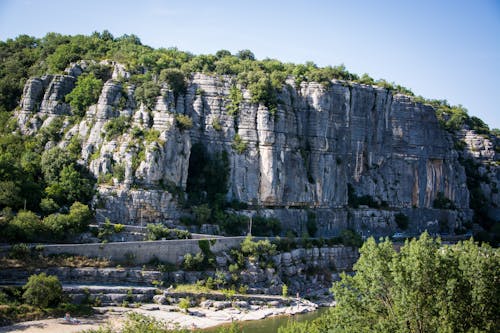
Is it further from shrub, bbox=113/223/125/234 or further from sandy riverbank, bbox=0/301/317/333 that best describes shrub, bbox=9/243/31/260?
shrub, bbox=113/223/125/234

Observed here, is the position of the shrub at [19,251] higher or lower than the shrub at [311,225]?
lower

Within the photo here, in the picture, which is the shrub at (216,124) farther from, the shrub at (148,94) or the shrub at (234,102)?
the shrub at (148,94)

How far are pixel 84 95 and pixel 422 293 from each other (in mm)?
40458

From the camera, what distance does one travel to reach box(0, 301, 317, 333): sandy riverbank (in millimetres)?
32500

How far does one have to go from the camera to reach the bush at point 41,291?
34344mm

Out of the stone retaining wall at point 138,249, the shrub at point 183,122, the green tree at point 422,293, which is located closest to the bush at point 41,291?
the stone retaining wall at point 138,249

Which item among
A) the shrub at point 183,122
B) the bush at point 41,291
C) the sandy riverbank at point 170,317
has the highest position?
the shrub at point 183,122

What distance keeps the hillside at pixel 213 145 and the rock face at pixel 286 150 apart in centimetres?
13

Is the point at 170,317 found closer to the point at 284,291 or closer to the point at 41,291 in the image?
the point at 41,291

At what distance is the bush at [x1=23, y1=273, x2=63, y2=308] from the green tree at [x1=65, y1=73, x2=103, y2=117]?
933 inches

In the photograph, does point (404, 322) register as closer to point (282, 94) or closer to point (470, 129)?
point (282, 94)

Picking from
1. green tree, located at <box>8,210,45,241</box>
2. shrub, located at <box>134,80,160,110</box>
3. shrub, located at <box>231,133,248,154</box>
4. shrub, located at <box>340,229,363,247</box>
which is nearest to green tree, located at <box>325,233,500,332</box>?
green tree, located at <box>8,210,45,241</box>

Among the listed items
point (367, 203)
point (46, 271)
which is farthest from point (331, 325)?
point (367, 203)

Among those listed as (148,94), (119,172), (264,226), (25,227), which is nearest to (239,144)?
(264,226)
